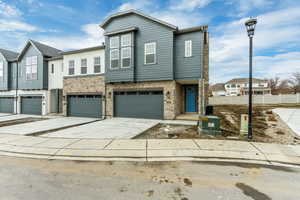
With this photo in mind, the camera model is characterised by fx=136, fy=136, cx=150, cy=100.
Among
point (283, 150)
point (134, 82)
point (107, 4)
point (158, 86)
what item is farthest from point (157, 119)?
point (107, 4)

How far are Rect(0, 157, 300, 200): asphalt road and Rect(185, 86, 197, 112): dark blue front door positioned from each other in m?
8.83

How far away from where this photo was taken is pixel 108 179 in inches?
126

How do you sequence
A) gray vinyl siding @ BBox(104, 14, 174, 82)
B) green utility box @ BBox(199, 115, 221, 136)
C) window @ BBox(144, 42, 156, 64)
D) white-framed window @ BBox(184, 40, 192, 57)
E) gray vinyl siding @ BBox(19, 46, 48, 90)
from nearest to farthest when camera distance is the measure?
green utility box @ BBox(199, 115, 221, 136), white-framed window @ BBox(184, 40, 192, 57), gray vinyl siding @ BBox(104, 14, 174, 82), window @ BBox(144, 42, 156, 64), gray vinyl siding @ BBox(19, 46, 48, 90)

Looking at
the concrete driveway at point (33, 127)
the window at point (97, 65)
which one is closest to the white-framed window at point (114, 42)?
the window at point (97, 65)

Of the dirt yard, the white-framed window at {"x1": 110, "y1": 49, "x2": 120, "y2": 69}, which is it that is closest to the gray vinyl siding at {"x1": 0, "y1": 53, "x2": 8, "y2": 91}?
the white-framed window at {"x1": 110, "y1": 49, "x2": 120, "y2": 69}

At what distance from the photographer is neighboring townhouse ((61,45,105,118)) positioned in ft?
42.3

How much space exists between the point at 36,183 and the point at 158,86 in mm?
9261

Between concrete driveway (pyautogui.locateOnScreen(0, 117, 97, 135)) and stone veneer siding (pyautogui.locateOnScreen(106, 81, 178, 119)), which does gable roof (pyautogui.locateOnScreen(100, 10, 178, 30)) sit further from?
concrete driveway (pyautogui.locateOnScreen(0, 117, 97, 135))

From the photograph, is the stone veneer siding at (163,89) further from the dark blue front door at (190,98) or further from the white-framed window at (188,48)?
the white-framed window at (188,48)

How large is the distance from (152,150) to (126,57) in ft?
29.4

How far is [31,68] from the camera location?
15.7m

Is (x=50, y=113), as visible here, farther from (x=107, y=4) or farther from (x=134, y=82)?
(x=107, y=4)

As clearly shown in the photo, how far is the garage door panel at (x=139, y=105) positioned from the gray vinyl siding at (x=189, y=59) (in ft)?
8.17

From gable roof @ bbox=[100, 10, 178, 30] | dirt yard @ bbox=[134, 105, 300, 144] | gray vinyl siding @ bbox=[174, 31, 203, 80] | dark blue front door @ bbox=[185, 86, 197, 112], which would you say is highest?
gable roof @ bbox=[100, 10, 178, 30]
